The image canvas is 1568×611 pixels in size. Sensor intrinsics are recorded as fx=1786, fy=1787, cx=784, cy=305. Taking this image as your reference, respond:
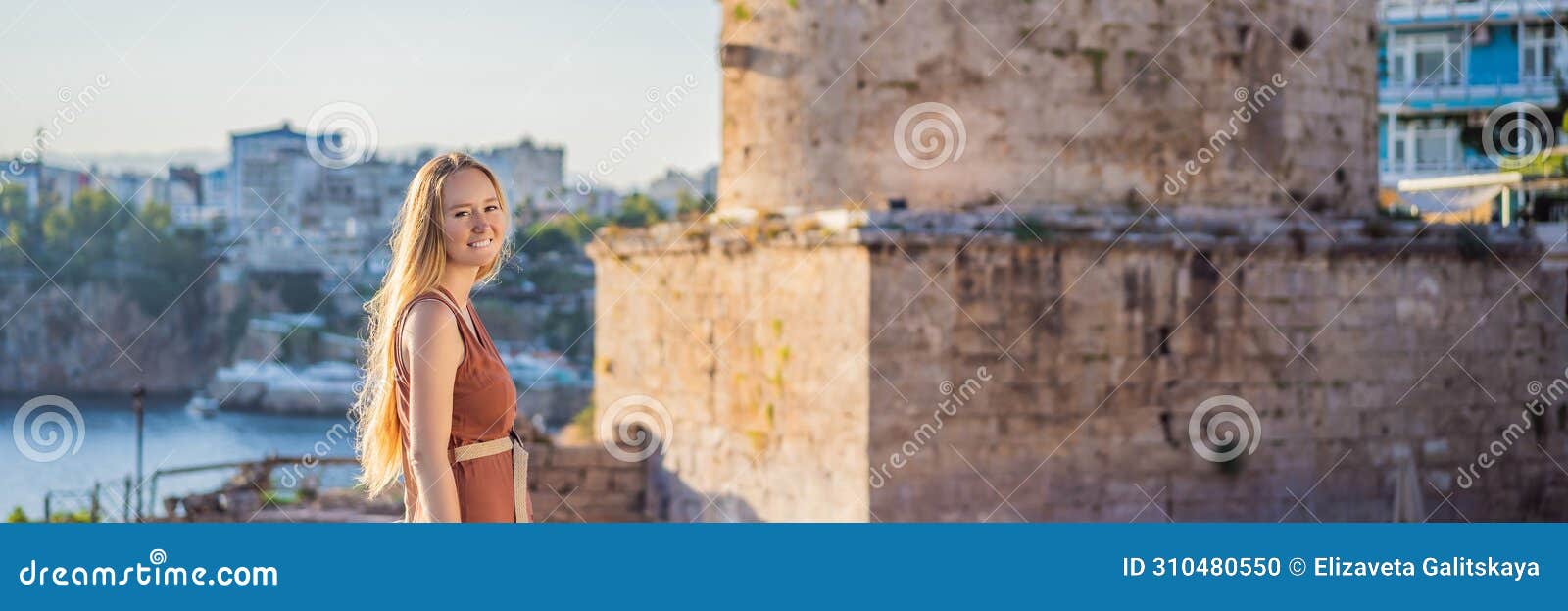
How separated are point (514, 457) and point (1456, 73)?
105ft

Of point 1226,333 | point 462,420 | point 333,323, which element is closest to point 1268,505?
point 1226,333

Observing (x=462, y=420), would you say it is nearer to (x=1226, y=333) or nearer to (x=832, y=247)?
(x=832, y=247)

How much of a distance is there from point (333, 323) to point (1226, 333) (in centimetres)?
7168

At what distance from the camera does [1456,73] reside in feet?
110

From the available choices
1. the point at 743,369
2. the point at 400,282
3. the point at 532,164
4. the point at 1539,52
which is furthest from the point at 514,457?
the point at 532,164

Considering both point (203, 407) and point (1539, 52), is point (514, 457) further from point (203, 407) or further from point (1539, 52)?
point (203, 407)

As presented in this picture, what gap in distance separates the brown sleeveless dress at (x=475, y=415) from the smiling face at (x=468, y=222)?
0.40 feet

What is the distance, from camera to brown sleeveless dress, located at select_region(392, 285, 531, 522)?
15.0 ft

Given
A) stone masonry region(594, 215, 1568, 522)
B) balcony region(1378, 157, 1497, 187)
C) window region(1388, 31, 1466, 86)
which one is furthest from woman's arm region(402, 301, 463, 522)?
balcony region(1378, 157, 1497, 187)

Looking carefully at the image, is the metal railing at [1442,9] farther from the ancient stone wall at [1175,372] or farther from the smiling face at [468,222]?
the smiling face at [468,222]

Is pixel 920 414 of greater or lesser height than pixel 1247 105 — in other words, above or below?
below

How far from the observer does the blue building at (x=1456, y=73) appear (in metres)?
32.0

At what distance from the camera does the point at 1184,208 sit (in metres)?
12.3

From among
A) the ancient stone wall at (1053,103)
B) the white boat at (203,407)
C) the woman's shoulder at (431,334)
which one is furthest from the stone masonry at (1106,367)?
the white boat at (203,407)
